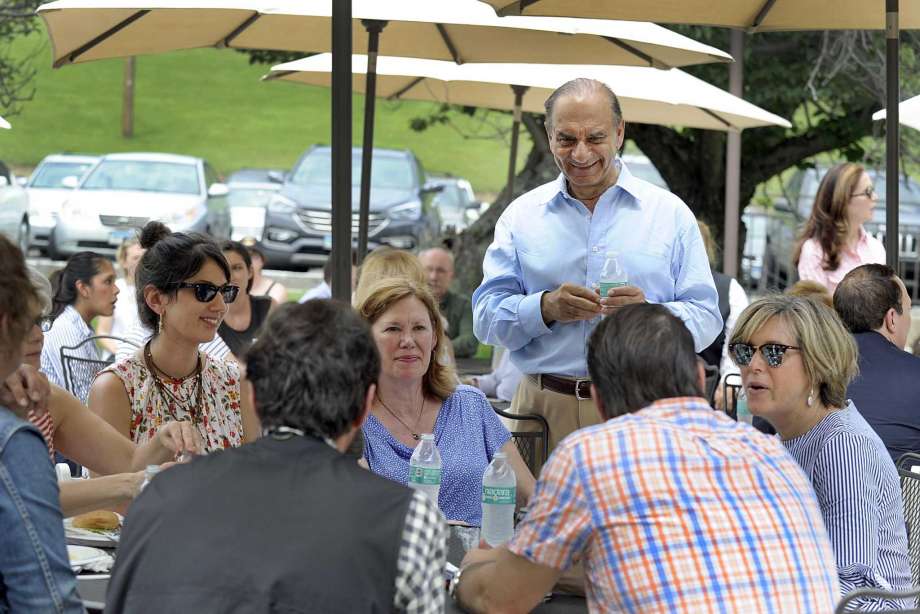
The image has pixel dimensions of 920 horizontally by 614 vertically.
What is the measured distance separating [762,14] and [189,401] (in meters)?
2.98

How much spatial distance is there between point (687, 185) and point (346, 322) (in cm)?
1206

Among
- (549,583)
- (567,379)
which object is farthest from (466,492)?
(549,583)

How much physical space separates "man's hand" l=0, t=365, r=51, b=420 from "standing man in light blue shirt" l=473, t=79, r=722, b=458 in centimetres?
166

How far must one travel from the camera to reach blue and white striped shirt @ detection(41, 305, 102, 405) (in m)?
6.50

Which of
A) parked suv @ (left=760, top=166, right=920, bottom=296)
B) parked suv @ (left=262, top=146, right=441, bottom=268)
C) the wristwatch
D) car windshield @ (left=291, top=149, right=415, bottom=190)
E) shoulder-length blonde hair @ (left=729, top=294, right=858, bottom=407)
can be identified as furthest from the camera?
car windshield @ (left=291, top=149, right=415, bottom=190)

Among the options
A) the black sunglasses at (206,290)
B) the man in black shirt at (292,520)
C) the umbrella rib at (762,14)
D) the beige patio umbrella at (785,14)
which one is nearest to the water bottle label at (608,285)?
the beige patio umbrella at (785,14)

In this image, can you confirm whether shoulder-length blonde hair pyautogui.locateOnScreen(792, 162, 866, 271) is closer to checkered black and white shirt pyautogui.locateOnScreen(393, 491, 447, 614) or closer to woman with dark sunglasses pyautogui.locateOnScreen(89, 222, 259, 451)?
woman with dark sunglasses pyautogui.locateOnScreen(89, 222, 259, 451)

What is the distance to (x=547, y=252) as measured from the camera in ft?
14.8

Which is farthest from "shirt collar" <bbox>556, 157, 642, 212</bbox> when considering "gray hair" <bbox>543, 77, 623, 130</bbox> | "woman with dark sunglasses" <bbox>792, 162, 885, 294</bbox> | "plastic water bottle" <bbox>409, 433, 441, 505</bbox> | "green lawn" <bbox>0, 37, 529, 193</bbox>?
"green lawn" <bbox>0, 37, 529, 193</bbox>

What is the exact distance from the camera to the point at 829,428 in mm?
3480

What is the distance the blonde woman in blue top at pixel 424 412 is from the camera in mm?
3959

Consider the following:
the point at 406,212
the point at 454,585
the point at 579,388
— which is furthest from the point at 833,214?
the point at 406,212

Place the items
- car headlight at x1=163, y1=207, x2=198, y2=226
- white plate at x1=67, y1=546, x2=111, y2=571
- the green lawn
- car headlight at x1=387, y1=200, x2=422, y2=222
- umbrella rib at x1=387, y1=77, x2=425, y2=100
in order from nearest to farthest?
white plate at x1=67, y1=546, x2=111, y2=571 → umbrella rib at x1=387, y1=77, x2=425, y2=100 → car headlight at x1=163, y1=207, x2=198, y2=226 → car headlight at x1=387, y1=200, x2=422, y2=222 → the green lawn

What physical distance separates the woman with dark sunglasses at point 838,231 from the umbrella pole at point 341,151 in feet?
13.3
